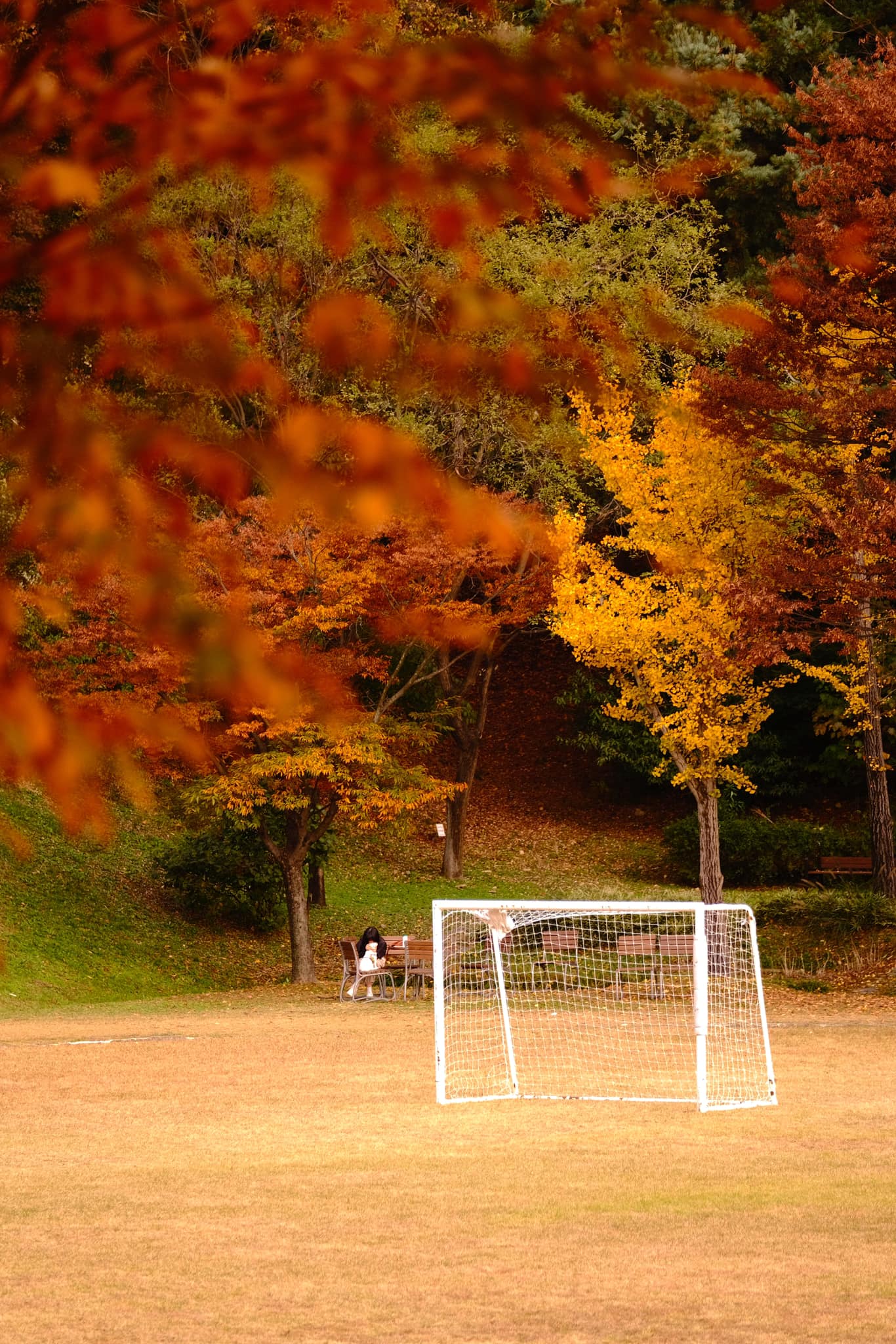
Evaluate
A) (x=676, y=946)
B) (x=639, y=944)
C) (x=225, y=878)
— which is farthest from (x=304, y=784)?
(x=676, y=946)

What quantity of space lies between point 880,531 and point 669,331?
16.6 metres

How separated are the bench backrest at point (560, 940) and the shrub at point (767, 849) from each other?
8.00 meters

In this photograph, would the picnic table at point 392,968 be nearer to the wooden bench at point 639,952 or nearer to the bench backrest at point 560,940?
the bench backrest at point 560,940

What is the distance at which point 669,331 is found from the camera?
7.61 feet

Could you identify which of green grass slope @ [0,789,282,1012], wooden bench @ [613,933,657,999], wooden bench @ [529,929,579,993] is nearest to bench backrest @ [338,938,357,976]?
wooden bench @ [529,929,579,993]

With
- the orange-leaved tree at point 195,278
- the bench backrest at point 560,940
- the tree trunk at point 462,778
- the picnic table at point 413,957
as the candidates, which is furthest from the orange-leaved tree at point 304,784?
the orange-leaved tree at point 195,278

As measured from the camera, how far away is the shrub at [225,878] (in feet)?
87.0

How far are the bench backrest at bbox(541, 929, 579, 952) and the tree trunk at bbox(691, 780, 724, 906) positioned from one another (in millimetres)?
2158

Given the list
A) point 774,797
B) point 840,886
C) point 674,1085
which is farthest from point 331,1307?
point 774,797

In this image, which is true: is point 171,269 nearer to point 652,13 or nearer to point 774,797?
point 652,13

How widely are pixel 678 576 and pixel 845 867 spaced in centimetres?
1018

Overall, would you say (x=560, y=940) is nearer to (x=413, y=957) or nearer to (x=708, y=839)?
(x=413, y=957)

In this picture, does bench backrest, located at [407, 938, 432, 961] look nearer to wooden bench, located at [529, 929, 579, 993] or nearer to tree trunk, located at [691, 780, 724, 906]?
wooden bench, located at [529, 929, 579, 993]

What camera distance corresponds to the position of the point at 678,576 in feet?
74.3
